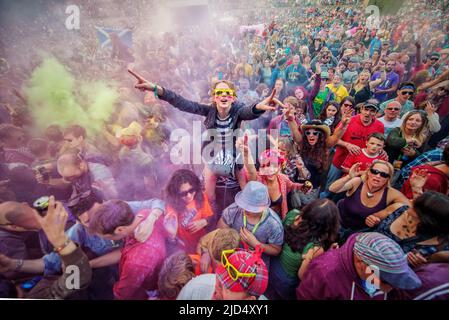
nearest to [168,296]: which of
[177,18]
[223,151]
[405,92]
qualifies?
[223,151]

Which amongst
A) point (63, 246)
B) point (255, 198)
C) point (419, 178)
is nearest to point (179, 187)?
point (255, 198)

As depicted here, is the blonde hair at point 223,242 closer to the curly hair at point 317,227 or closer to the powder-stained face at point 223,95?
the curly hair at point 317,227

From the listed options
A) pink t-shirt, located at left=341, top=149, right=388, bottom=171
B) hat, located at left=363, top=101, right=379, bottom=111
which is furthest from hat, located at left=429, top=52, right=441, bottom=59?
pink t-shirt, located at left=341, top=149, right=388, bottom=171

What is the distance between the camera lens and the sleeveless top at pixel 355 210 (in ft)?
6.27

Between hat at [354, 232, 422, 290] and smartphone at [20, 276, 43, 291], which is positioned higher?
hat at [354, 232, 422, 290]

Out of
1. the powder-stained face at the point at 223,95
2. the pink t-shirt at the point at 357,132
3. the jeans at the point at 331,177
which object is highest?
the powder-stained face at the point at 223,95

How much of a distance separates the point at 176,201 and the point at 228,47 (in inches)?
64.3

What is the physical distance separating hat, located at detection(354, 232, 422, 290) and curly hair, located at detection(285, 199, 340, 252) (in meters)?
0.24

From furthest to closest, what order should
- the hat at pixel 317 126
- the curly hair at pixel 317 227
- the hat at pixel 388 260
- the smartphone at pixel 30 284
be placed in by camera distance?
the hat at pixel 317 126 → the smartphone at pixel 30 284 → the curly hair at pixel 317 227 → the hat at pixel 388 260

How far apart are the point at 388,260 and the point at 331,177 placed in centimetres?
87

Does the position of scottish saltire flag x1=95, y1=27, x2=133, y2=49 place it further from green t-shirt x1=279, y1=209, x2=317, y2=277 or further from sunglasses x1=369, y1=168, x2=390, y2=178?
sunglasses x1=369, y1=168, x2=390, y2=178

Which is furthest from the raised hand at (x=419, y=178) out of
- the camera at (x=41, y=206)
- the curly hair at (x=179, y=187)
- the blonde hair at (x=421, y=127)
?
the camera at (x=41, y=206)

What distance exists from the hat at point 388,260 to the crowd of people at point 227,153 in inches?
8.3

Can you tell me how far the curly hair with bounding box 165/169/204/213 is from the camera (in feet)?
6.55
